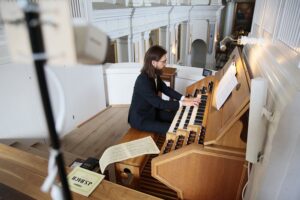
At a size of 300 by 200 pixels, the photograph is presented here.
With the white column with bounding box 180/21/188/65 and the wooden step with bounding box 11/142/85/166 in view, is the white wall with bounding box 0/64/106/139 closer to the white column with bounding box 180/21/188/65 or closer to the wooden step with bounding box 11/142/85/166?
the wooden step with bounding box 11/142/85/166

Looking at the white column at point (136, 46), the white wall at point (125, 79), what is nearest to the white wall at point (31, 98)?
the white wall at point (125, 79)

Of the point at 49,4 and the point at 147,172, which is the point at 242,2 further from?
the point at 49,4

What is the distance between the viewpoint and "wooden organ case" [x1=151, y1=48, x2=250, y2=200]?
56.9 inches

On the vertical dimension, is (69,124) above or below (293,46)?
below

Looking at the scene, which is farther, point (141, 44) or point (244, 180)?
point (141, 44)

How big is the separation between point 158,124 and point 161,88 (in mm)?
632

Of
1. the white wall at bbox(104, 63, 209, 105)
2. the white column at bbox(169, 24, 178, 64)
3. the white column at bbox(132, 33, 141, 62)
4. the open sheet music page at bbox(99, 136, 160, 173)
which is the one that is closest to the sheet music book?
the open sheet music page at bbox(99, 136, 160, 173)

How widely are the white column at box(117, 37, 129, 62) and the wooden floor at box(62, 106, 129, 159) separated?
6.12ft

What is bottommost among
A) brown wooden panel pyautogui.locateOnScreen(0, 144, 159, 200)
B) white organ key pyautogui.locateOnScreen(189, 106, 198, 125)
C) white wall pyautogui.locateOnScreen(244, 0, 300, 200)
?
brown wooden panel pyautogui.locateOnScreen(0, 144, 159, 200)

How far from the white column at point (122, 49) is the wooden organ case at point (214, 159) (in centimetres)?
411

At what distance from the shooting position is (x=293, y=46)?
1.25m

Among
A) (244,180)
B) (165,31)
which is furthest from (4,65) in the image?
(165,31)

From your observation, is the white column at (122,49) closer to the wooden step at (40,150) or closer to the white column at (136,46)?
the white column at (136,46)

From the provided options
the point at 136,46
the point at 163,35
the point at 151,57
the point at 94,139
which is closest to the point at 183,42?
the point at 163,35
